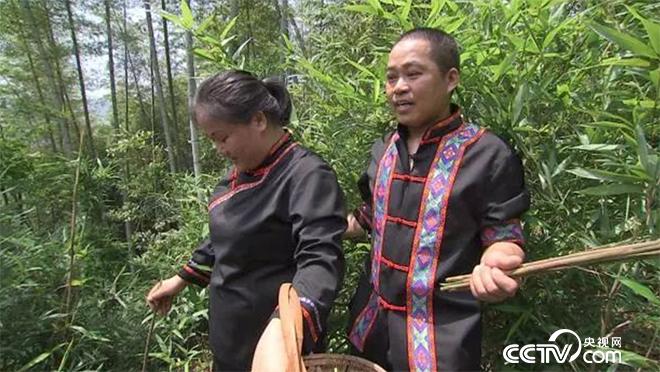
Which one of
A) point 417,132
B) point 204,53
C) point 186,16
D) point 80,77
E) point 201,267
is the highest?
point 80,77

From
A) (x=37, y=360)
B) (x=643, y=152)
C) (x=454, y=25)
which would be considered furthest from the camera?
(x=37, y=360)

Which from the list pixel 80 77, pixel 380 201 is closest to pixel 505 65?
pixel 380 201

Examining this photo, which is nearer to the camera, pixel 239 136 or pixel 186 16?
pixel 239 136

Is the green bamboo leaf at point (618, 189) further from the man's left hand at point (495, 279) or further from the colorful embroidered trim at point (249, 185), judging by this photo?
the colorful embroidered trim at point (249, 185)

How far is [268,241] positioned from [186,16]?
79cm

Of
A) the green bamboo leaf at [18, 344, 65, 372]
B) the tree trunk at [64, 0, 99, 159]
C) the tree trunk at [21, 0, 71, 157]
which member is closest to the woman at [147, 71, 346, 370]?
the green bamboo leaf at [18, 344, 65, 372]

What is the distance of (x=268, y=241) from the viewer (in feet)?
3.97

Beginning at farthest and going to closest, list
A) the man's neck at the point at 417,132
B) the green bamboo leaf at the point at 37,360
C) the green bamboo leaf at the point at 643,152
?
the green bamboo leaf at the point at 37,360
the man's neck at the point at 417,132
the green bamboo leaf at the point at 643,152

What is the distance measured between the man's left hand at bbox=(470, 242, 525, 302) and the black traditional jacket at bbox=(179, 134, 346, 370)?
0.90 feet

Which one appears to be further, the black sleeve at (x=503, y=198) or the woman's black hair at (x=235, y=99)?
the woman's black hair at (x=235, y=99)

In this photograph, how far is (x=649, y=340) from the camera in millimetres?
1303

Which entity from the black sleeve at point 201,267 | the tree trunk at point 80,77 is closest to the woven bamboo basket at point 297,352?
the black sleeve at point 201,267

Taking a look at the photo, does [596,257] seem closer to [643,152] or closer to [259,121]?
[643,152]

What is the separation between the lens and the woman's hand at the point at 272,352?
0.84m
